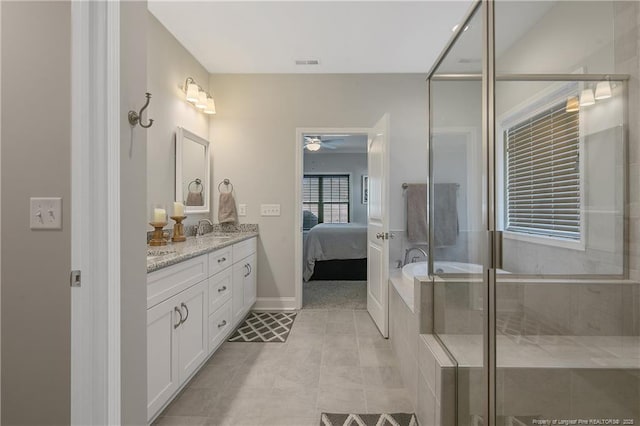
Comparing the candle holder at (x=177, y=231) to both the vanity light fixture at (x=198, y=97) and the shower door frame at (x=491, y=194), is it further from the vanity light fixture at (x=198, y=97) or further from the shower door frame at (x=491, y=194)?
the shower door frame at (x=491, y=194)

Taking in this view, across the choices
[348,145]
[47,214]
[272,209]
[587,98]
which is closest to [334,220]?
[348,145]

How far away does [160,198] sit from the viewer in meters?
2.49

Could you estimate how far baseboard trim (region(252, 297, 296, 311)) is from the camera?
344cm

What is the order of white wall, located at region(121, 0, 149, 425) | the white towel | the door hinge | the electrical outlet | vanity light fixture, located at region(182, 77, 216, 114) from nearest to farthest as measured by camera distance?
the door hinge → white wall, located at region(121, 0, 149, 425) → vanity light fixture, located at region(182, 77, 216, 114) → the white towel → the electrical outlet

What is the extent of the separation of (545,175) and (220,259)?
207 centimetres

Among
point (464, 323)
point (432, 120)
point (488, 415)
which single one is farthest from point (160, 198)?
point (488, 415)

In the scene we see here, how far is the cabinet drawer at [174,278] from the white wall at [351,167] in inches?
242

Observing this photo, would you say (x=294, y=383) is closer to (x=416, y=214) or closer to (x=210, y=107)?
(x=416, y=214)

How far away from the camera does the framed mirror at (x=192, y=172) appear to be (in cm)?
275

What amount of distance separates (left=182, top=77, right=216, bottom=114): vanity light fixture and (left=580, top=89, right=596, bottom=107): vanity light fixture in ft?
9.42

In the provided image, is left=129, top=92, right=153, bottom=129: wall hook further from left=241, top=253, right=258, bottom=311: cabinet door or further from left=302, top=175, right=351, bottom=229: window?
left=302, top=175, right=351, bottom=229: window

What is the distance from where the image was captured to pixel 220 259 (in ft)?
7.66

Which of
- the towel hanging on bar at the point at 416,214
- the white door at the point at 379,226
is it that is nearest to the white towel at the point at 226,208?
the white door at the point at 379,226

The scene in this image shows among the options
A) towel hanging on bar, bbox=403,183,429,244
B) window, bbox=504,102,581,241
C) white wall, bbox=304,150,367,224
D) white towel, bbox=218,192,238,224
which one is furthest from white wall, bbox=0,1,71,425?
white wall, bbox=304,150,367,224
